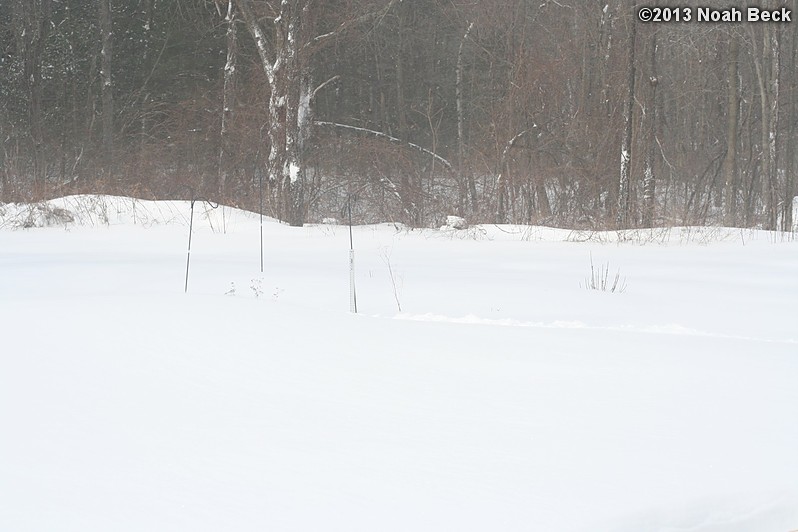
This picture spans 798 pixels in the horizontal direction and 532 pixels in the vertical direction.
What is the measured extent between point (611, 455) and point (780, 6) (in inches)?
657

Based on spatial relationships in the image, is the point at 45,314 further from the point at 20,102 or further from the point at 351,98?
the point at 351,98

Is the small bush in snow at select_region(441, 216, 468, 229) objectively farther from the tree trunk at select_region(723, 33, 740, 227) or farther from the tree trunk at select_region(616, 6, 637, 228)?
the tree trunk at select_region(723, 33, 740, 227)

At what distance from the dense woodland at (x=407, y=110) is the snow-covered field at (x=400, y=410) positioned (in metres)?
8.32

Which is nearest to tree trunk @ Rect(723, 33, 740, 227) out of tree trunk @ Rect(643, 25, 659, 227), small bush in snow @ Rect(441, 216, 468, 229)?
tree trunk @ Rect(643, 25, 659, 227)

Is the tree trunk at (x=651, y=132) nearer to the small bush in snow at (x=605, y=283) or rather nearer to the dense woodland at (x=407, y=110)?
the dense woodland at (x=407, y=110)

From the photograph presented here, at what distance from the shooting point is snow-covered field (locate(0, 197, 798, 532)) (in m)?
2.52

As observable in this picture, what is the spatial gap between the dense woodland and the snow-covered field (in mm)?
8321

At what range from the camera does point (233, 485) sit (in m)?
2.60

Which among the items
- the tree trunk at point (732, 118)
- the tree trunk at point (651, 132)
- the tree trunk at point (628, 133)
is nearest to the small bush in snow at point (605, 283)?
the tree trunk at point (628, 133)

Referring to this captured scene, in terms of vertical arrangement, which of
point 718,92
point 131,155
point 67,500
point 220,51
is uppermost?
point 220,51

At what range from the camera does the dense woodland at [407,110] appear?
51.6 ft

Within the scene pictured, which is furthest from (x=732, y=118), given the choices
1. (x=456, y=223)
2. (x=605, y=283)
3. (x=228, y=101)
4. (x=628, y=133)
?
(x=605, y=283)

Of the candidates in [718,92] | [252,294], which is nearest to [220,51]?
[718,92]

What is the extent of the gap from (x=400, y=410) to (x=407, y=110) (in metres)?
24.3
